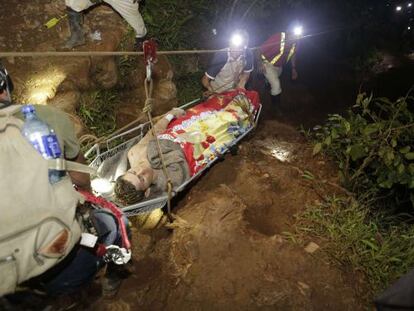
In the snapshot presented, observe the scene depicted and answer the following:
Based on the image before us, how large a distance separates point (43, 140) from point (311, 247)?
2.97 m

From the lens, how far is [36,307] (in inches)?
87.7

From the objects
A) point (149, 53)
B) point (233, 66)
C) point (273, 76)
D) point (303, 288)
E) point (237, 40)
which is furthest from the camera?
point (273, 76)

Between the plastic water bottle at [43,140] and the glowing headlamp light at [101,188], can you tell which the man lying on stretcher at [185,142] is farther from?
the plastic water bottle at [43,140]

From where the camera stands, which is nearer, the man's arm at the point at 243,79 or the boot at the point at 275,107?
the man's arm at the point at 243,79

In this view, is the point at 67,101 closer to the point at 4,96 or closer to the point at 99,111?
the point at 99,111

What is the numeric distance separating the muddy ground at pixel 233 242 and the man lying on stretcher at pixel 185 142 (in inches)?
18.7

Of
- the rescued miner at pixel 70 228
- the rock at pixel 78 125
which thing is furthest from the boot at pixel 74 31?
the rescued miner at pixel 70 228

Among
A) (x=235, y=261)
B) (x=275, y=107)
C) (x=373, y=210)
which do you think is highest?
(x=275, y=107)

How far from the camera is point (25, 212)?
1.41 m

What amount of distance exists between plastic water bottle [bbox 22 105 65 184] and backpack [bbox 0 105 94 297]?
38mm

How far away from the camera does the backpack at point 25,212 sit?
137cm

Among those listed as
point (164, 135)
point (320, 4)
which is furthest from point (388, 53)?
point (164, 135)

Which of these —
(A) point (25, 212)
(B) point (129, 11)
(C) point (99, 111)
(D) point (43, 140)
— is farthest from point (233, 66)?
(A) point (25, 212)

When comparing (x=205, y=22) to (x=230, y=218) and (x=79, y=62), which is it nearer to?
(x=79, y=62)
